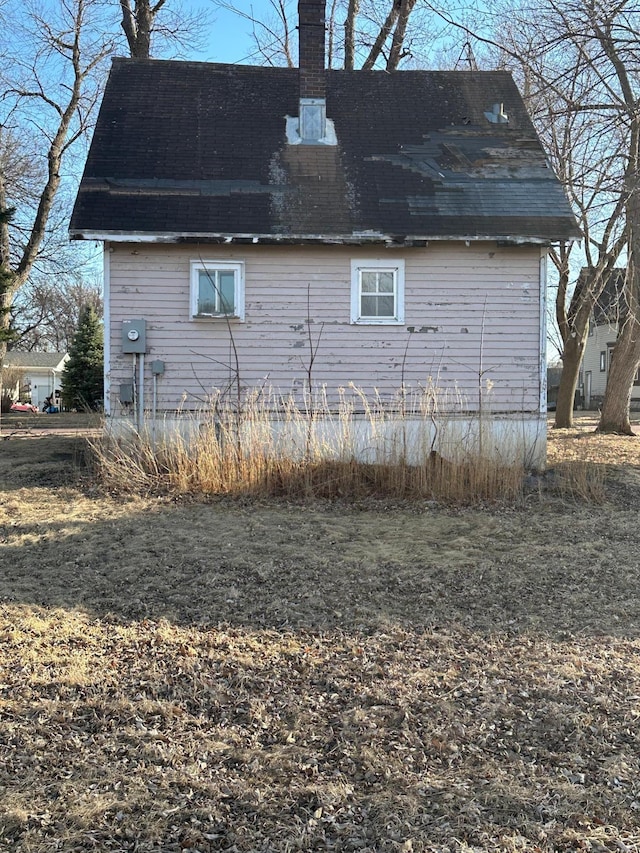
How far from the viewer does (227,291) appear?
11.0 metres

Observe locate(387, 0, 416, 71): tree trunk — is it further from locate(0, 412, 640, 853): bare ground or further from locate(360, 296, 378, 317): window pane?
locate(0, 412, 640, 853): bare ground

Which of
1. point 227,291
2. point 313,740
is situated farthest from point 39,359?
point 313,740

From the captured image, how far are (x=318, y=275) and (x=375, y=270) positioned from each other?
3.00ft

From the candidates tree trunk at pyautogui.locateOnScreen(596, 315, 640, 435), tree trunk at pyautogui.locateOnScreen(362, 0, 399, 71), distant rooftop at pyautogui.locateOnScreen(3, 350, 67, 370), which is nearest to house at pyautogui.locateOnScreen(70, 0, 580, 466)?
tree trunk at pyautogui.locateOnScreen(596, 315, 640, 435)

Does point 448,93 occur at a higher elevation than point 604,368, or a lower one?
higher

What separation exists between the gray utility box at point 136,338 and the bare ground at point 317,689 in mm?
4286

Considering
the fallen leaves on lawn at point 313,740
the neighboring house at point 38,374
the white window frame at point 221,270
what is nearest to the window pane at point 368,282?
the white window frame at point 221,270

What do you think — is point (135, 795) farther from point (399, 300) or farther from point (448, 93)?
point (448, 93)

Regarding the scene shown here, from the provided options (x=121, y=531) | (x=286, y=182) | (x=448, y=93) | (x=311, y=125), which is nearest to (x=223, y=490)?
(x=121, y=531)

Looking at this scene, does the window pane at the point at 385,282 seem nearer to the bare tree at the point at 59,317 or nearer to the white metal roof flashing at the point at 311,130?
the white metal roof flashing at the point at 311,130

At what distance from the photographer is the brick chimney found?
12438 millimetres

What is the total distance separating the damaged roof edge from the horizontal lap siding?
0.32 metres

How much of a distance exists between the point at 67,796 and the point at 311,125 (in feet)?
39.2

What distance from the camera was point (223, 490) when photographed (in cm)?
849
